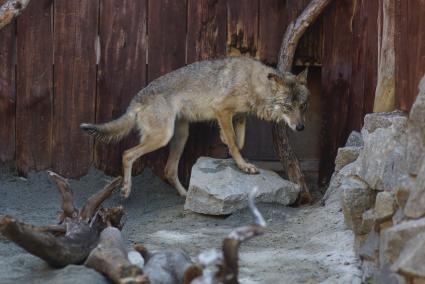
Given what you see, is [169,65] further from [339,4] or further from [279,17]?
[339,4]

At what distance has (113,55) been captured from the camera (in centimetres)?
803

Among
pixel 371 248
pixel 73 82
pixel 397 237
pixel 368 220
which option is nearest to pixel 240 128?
pixel 73 82

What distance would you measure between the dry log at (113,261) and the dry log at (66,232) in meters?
0.17

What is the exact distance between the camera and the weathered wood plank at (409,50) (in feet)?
14.3

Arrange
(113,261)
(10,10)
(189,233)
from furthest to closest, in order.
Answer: (10,10)
(189,233)
(113,261)

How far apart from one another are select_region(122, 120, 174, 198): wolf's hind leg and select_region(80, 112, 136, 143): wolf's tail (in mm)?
178

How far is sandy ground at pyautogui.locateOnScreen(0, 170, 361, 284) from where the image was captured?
4.98 metres

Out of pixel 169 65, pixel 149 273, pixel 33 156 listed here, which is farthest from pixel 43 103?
pixel 149 273

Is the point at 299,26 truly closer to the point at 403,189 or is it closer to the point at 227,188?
the point at 227,188

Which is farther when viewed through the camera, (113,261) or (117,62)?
(117,62)

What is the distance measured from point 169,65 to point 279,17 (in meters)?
1.20

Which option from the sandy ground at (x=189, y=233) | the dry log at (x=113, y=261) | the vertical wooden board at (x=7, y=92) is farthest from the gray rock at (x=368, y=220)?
the vertical wooden board at (x=7, y=92)

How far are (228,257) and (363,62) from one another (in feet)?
14.4

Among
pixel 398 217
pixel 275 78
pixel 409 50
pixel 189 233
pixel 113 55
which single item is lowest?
pixel 189 233
